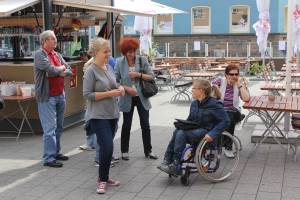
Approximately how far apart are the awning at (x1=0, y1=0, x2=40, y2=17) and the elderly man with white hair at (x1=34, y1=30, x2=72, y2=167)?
0.99 m

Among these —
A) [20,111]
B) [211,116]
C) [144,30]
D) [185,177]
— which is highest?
[144,30]

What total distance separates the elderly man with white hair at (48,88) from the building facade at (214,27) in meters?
23.3

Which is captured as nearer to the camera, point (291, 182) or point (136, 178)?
point (291, 182)

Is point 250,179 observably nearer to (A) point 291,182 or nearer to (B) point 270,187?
(B) point 270,187

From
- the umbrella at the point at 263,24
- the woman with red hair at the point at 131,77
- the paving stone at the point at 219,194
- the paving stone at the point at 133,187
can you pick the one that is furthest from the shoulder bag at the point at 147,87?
the umbrella at the point at 263,24

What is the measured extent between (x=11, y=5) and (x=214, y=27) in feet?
82.9

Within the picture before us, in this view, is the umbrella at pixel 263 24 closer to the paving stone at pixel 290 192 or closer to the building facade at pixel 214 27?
the paving stone at pixel 290 192

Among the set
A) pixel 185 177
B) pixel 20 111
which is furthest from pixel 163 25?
pixel 185 177

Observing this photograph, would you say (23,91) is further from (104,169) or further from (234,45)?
(234,45)

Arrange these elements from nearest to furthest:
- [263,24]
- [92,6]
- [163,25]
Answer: [92,6] → [263,24] → [163,25]

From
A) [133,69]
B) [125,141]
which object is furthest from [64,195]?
[133,69]

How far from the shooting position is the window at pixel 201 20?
31.5 metres

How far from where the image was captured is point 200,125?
5227 millimetres

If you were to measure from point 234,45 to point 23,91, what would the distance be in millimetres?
24346
